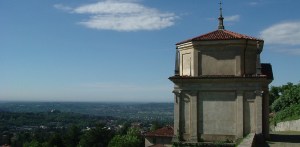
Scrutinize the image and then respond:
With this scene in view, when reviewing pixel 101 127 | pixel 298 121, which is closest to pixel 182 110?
pixel 298 121

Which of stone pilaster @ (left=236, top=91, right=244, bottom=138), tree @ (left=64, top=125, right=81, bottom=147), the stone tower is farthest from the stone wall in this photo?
tree @ (left=64, top=125, right=81, bottom=147)

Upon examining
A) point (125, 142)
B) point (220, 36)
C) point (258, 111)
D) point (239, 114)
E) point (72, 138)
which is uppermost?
point (220, 36)

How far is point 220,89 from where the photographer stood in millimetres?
16688

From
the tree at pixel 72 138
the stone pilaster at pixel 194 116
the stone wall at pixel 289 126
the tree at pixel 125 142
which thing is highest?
the stone pilaster at pixel 194 116

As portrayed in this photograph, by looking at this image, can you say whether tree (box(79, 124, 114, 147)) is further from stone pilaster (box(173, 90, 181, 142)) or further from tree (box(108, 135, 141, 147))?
stone pilaster (box(173, 90, 181, 142))

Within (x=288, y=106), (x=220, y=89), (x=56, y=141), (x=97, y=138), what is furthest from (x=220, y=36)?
(x=97, y=138)

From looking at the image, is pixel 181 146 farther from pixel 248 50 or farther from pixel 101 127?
pixel 101 127

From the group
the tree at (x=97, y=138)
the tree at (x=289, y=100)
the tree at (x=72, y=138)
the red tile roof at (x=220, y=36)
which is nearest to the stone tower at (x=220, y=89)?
the red tile roof at (x=220, y=36)

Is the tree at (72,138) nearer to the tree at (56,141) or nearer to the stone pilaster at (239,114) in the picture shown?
the tree at (56,141)

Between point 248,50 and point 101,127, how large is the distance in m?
83.9

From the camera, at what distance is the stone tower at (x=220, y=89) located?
16.4 m

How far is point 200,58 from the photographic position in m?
17.2

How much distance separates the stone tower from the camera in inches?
646

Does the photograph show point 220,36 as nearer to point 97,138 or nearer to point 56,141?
point 56,141
